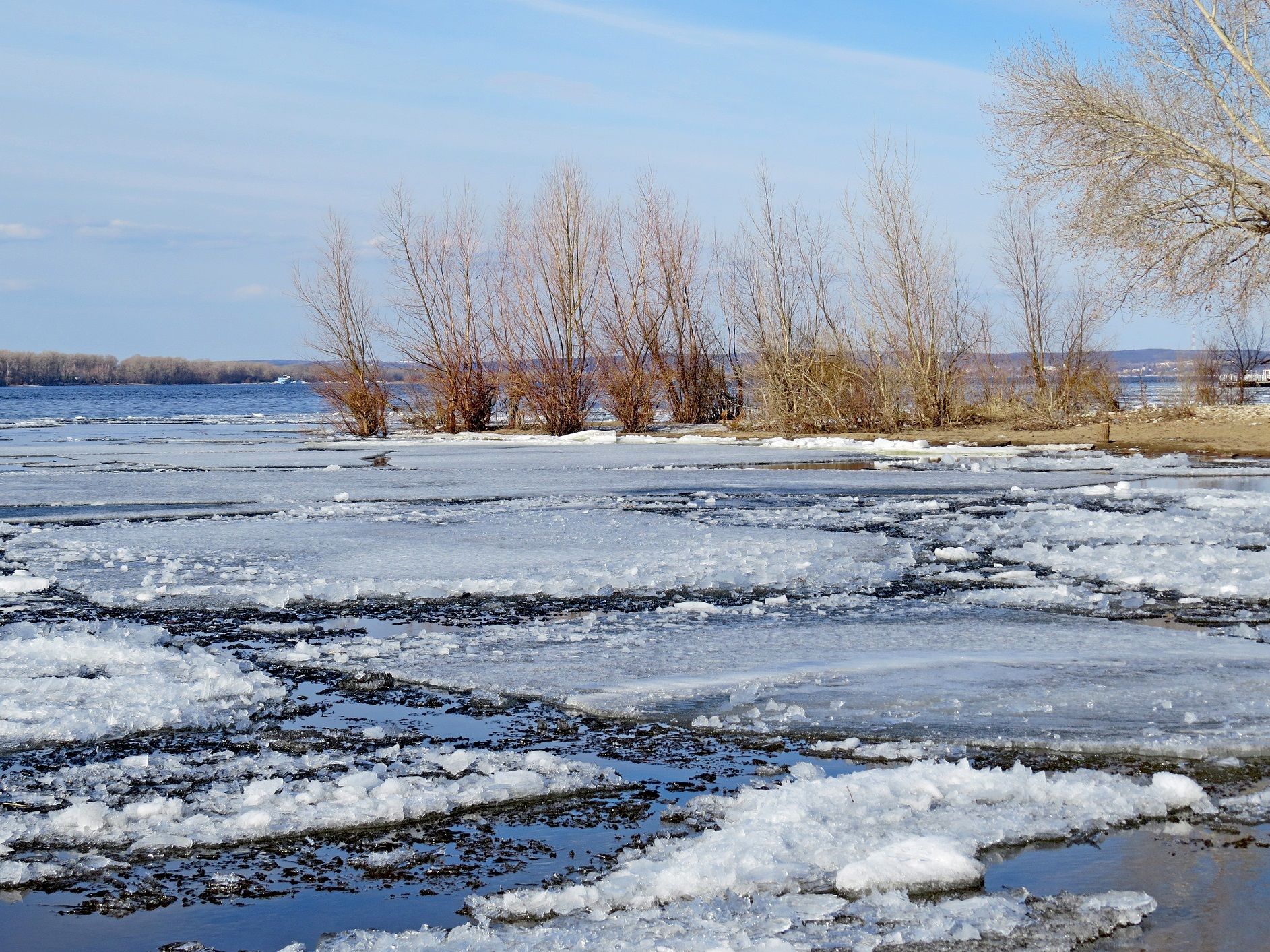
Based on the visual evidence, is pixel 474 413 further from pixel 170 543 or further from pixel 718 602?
pixel 718 602

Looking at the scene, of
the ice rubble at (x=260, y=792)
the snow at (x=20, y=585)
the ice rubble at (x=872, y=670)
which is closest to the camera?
the ice rubble at (x=260, y=792)

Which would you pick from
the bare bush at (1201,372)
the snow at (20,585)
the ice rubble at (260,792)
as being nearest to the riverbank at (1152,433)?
the bare bush at (1201,372)

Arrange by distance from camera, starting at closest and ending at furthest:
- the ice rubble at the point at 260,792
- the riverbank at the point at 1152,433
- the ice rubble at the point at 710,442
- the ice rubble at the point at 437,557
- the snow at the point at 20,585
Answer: the ice rubble at the point at 260,792, the snow at the point at 20,585, the ice rubble at the point at 437,557, the riverbank at the point at 1152,433, the ice rubble at the point at 710,442

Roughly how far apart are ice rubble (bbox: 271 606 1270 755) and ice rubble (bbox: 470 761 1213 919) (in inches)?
21.3

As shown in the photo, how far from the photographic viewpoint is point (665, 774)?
12.4 feet

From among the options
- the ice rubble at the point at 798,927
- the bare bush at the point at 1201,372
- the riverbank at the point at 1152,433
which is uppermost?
the bare bush at the point at 1201,372

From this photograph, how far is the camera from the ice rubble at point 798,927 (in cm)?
258

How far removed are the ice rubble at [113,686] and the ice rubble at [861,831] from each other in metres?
2.01

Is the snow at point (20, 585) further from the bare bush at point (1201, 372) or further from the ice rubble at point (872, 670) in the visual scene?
the bare bush at point (1201, 372)

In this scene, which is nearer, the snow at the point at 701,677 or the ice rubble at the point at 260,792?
the snow at the point at 701,677

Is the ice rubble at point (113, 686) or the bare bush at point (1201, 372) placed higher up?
the bare bush at point (1201, 372)

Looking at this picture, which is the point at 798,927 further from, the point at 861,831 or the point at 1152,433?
the point at 1152,433

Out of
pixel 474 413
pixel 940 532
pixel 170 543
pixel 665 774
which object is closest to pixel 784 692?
pixel 665 774

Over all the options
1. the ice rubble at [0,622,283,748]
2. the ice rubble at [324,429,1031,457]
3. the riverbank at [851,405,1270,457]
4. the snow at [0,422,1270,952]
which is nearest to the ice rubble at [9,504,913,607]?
the snow at [0,422,1270,952]
